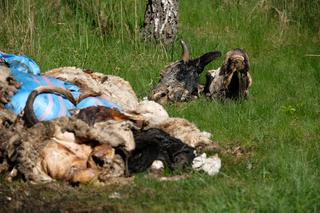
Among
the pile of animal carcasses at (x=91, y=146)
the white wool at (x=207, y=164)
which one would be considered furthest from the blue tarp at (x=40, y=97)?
the white wool at (x=207, y=164)

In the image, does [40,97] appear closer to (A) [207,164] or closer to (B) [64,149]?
(B) [64,149]

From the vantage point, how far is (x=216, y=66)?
34.1ft

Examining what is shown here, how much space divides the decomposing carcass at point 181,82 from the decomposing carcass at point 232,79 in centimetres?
22

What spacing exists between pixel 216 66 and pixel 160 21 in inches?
47.2

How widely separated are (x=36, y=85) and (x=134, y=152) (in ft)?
5.19

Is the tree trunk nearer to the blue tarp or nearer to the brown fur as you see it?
the blue tarp

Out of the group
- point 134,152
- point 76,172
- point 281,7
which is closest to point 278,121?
point 134,152

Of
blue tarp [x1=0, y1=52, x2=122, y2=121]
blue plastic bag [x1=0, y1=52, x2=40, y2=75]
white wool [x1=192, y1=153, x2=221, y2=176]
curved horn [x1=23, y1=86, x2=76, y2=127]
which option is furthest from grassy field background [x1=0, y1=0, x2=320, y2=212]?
blue plastic bag [x1=0, y1=52, x2=40, y2=75]

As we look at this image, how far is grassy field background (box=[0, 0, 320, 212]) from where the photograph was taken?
570 centimetres

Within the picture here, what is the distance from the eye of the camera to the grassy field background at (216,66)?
5703 mm

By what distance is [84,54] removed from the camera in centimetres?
1024

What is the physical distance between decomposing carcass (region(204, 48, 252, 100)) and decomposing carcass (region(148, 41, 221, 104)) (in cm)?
22

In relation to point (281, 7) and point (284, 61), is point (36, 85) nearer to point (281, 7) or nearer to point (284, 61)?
point (284, 61)

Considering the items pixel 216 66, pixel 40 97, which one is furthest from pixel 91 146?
pixel 216 66
